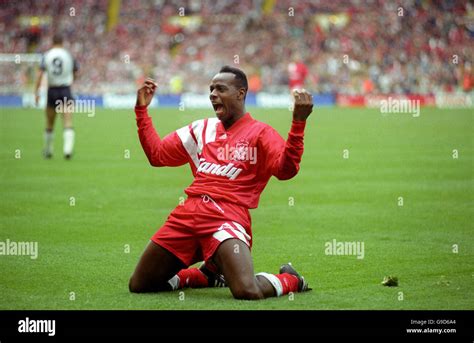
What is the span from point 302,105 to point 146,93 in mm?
1701

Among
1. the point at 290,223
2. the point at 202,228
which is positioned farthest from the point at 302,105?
the point at 290,223

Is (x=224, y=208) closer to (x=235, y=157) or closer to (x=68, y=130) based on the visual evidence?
(x=235, y=157)

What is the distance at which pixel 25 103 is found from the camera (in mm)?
45344

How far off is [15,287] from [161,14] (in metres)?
49.8

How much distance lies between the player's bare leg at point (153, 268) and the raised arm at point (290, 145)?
3.78 ft

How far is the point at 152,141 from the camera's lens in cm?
863

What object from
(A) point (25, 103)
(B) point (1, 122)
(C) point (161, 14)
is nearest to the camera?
(B) point (1, 122)

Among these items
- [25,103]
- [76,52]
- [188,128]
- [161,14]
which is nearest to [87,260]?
[188,128]

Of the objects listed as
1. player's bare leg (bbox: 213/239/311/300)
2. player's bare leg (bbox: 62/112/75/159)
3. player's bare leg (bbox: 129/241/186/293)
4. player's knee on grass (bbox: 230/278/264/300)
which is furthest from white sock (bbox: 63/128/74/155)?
player's knee on grass (bbox: 230/278/264/300)

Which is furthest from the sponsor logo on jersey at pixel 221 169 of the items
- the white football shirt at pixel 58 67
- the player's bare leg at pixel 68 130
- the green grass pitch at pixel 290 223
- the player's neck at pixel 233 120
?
the white football shirt at pixel 58 67

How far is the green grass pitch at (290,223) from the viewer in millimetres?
8172

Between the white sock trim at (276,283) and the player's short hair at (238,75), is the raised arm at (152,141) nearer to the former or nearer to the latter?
the player's short hair at (238,75)

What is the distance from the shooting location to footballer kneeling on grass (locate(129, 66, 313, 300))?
7996 mm

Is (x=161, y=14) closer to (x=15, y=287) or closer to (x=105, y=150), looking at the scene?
(x=105, y=150)
